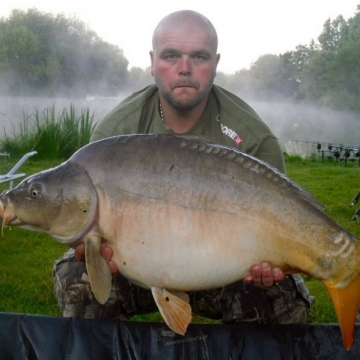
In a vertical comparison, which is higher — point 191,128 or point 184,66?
point 184,66

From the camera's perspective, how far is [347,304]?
1259 millimetres

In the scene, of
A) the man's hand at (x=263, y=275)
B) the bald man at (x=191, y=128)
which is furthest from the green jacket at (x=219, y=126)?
the man's hand at (x=263, y=275)

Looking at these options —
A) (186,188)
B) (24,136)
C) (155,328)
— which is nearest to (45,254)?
(155,328)

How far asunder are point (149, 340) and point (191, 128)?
0.68 meters

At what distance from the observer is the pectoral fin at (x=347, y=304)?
1258 mm

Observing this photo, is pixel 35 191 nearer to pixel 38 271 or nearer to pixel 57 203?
pixel 57 203

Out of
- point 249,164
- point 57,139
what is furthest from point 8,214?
point 57,139

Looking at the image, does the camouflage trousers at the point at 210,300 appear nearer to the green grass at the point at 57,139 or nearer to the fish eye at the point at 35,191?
the fish eye at the point at 35,191

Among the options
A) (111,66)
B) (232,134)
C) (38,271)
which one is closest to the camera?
(232,134)

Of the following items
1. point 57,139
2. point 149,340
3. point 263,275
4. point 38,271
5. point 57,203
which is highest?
point 57,203

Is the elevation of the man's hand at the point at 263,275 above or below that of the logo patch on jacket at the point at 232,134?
below

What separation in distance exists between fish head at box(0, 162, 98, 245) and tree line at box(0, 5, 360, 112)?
928 inches

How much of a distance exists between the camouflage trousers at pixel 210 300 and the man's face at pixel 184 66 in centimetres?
58

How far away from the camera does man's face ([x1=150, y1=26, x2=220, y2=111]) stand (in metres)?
1.68
